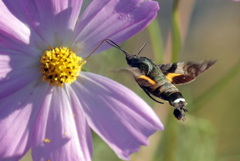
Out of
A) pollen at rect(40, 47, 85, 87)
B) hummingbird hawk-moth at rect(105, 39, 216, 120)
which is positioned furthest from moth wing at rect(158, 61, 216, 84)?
pollen at rect(40, 47, 85, 87)

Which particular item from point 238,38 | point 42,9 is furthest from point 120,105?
point 238,38

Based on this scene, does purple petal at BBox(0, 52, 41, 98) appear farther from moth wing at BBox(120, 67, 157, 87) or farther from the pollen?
moth wing at BBox(120, 67, 157, 87)

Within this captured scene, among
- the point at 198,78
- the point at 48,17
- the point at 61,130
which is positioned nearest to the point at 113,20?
the point at 48,17

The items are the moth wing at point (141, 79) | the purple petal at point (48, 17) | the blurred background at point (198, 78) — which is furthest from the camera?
the blurred background at point (198, 78)

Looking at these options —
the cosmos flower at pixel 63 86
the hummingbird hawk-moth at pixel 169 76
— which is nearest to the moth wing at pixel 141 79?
the hummingbird hawk-moth at pixel 169 76

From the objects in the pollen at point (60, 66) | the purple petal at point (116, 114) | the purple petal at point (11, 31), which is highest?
the purple petal at point (11, 31)

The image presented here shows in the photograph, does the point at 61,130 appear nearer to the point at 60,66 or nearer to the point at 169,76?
the point at 60,66

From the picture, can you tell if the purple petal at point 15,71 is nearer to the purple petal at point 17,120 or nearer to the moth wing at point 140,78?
the purple petal at point 17,120
